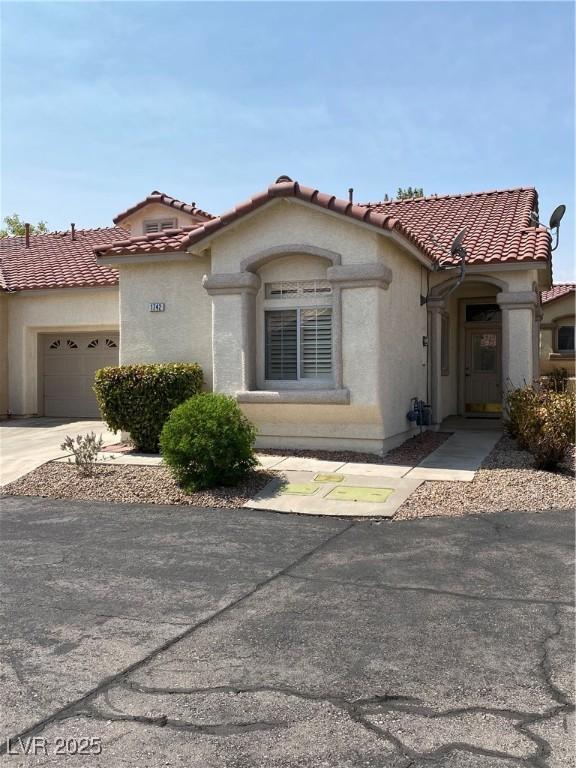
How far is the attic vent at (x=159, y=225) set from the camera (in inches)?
790

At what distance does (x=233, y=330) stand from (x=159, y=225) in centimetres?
897

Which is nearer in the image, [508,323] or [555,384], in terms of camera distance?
[555,384]

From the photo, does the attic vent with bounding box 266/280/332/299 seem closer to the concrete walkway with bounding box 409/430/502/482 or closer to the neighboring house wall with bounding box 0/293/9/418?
the concrete walkway with bounding box 409/430/502/482

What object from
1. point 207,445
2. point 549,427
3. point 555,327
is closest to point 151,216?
point 207,445

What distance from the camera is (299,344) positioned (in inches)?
486

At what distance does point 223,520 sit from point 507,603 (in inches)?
149

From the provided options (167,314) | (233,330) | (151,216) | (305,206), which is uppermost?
(151,216)

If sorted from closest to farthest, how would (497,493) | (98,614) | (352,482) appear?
1. (98,614)
2. (497,493)
3. (352,482)

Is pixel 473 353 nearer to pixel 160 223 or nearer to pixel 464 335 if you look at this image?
pixel 464 335

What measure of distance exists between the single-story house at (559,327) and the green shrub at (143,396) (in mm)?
25104

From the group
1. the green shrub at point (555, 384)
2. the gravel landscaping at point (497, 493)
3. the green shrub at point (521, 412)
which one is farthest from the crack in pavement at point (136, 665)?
the green shrub at point (555, 384)

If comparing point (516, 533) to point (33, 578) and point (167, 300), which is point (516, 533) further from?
point (167, 300)

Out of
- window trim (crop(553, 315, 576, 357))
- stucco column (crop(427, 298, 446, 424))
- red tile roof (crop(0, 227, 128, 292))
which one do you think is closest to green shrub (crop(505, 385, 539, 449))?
stucco column (crop(427, 298, 446, 424))

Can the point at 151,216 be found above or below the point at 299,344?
above
